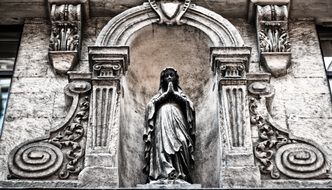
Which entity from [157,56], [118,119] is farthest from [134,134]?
[157,56]

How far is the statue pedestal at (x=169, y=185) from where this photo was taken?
28.0 ft

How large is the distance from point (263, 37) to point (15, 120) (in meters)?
3.81

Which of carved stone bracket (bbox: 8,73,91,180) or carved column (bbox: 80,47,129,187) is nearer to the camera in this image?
carved column (bbox: 80,47,129,187)

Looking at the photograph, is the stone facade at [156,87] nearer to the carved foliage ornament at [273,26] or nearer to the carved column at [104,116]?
the carved column at [104,116]

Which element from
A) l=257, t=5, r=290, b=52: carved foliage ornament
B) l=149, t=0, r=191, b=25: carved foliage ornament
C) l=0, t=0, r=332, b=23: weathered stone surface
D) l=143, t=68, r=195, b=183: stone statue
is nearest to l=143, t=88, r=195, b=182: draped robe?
l=143, t=68, r=195, b=183: stone statue

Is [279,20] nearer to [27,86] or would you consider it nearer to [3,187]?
[27,86]

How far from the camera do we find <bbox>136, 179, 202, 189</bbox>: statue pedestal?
8.53 metres

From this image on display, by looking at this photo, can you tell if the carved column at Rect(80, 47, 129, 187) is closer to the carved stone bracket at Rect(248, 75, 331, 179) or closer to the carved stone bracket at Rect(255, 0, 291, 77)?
the carved stone bracket at Rect(248, 75, 331, 179)

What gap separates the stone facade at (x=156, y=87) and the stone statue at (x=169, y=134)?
367 mm

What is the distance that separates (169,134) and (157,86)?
1864 millimetres

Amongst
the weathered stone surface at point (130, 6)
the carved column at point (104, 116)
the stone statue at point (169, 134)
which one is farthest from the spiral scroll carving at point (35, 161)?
the weathered stone surface at point (130, 6)

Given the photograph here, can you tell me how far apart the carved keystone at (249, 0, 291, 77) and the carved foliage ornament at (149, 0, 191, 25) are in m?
1.09

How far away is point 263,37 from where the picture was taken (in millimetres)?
11000

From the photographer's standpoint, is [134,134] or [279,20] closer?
[134,134]
